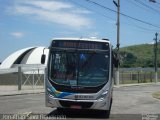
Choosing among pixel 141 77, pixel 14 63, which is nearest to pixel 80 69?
pixel 14 63

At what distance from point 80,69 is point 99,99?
4.52 ft

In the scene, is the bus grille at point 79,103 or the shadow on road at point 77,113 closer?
the bus grille at point 79,103

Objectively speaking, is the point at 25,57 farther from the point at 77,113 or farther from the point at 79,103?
the point at 79,103

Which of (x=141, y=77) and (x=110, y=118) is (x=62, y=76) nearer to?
(x=110, y=118)

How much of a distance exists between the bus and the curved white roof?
57.8m

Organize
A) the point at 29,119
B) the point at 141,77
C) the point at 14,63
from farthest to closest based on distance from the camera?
the point at 141,77, the point at 14,63, the point at 29,119

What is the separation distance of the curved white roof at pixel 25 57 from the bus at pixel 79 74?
57771 mm

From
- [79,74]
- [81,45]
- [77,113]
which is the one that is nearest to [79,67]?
[79,74]

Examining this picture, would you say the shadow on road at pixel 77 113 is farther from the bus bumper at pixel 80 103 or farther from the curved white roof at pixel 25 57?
the curved white roof at pixel 25 57

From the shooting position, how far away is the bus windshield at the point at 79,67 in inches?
643

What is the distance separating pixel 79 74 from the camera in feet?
54.0

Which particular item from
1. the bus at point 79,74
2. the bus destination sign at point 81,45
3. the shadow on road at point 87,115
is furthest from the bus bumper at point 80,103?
the bus destination sign at point 81,45

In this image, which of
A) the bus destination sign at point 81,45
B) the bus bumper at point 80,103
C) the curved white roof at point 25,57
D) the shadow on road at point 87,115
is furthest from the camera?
the curved white roof at point 25,57

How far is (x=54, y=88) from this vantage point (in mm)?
16266
